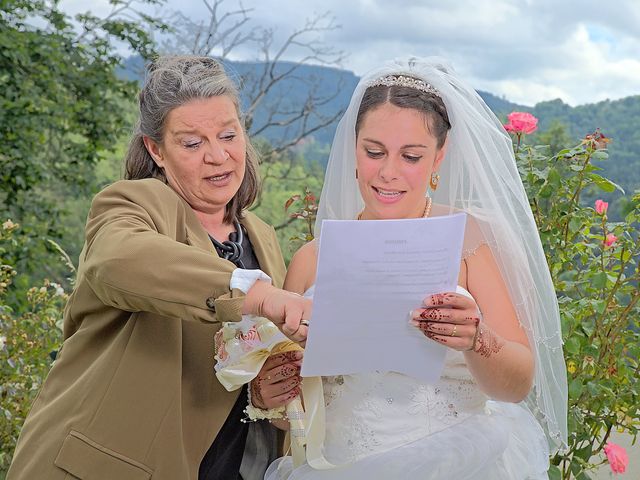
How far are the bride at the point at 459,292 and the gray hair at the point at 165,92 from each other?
1.35 ft

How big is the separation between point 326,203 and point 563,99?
467 inches

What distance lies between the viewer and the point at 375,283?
2.07 metres

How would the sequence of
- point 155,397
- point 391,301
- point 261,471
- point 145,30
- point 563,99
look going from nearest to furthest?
point 391,301, point 155,397, point 261,471, point 145,30, point 563,99

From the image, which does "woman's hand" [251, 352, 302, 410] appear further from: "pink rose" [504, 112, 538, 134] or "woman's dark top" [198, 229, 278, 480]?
"pink rose" [504, 112, 538, 134]

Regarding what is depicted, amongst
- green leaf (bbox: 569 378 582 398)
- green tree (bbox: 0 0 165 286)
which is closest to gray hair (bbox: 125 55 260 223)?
green leaf (bbox: 569 378 582 398)

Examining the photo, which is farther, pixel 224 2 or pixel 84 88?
pixel 224 2

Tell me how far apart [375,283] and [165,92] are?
0.97 meters

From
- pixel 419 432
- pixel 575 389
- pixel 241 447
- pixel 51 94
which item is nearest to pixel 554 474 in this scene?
pixel 575 389

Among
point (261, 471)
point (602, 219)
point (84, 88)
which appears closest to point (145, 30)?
point (84, 88)

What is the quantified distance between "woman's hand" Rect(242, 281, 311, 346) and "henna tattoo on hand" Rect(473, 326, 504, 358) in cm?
42

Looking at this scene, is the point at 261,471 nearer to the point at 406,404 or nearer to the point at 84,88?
the point at 406,404

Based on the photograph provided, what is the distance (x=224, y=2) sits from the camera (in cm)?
1426

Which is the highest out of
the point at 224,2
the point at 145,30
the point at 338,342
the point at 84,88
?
the point at 224,2

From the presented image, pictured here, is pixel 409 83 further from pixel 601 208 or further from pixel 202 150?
pixel 601 208
